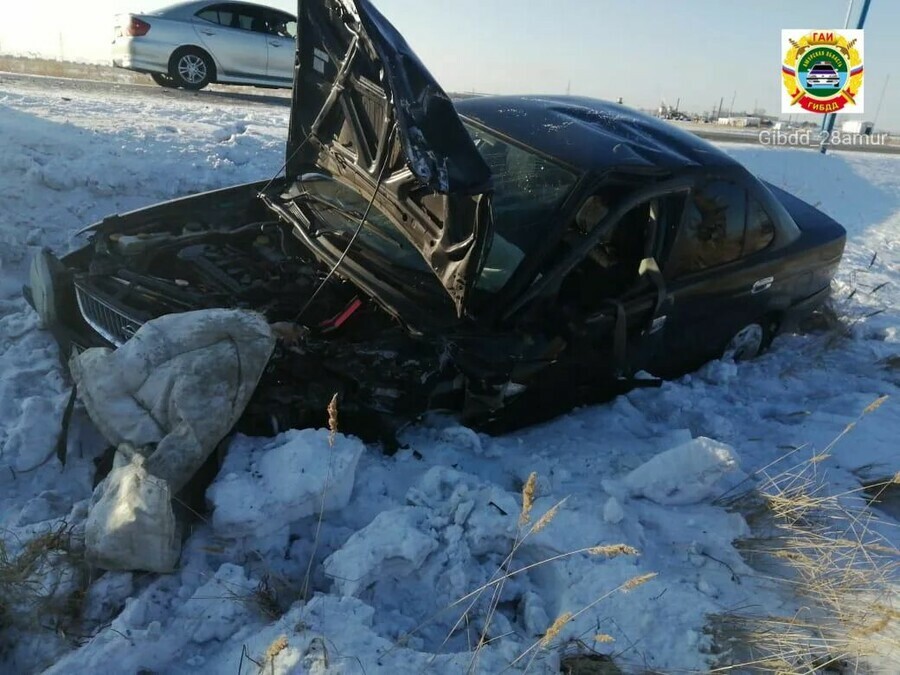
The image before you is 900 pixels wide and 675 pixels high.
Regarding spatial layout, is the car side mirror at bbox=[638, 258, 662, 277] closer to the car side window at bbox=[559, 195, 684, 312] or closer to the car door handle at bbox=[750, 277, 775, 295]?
the car side window at bbox=[559, 195, 684, 312]

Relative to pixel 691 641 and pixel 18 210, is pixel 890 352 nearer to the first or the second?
pixel 691 641

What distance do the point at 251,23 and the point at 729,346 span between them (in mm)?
9731

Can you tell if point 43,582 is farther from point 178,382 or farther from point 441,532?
point 441,532

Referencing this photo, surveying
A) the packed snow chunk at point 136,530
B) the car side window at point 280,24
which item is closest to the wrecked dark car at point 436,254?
the packed snow chunk at point 136,530

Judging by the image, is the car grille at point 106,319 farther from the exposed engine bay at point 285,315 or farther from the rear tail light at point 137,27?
the rear tail light at point 137,27

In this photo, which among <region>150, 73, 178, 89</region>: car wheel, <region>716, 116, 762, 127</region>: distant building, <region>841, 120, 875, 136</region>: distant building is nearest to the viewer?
<region>150, 73, 178, 89</region>: car wheel

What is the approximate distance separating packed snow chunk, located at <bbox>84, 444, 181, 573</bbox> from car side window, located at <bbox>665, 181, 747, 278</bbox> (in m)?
2.81

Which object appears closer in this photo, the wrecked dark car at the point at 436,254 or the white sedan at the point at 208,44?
the wrecked dark car at the point at 436,254

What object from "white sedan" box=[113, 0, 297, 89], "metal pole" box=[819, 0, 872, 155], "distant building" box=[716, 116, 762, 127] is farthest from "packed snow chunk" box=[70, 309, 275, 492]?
"distant building" box=[716, 116, 762, 127]

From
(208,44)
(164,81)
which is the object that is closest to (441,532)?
(208,44)

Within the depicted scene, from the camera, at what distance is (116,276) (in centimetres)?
337

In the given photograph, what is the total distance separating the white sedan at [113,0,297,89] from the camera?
10.1m

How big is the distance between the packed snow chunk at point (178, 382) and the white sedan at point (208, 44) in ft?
28.5

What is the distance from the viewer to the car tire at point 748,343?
4.55 metres
